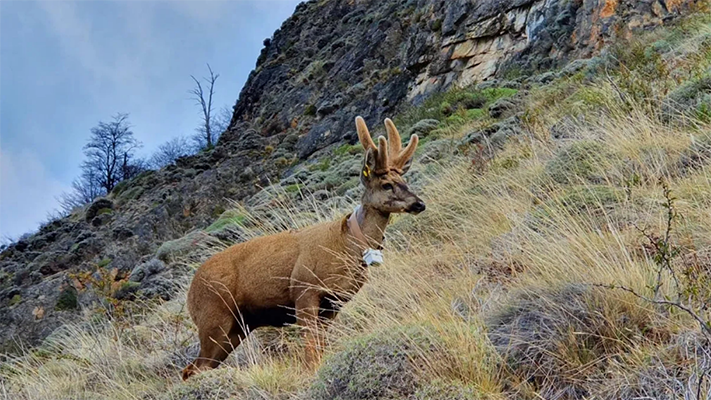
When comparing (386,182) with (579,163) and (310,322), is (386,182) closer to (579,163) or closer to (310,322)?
(310,322)

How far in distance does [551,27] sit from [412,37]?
7.84 meters

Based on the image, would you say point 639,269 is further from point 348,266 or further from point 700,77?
point 700,77

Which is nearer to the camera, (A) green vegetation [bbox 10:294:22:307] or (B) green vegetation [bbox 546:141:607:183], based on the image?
(B) green vegetation [bbox 546:141:607:183]

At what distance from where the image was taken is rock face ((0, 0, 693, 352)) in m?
14.1

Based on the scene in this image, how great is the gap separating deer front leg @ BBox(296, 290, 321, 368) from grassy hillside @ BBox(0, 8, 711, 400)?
104 mm

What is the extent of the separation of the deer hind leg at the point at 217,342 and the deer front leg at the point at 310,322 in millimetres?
507

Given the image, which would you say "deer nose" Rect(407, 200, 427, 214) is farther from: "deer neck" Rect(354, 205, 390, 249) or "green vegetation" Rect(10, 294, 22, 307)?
"green vegetation" Rect(10, 294, 22, 307)

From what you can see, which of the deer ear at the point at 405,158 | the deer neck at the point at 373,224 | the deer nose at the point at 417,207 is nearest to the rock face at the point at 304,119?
the deer neck at the point at 373,224

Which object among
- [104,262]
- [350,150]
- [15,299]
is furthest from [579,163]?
[15,299]

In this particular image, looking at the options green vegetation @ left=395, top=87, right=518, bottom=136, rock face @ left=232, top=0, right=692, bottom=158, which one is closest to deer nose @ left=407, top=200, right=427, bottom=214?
green vegetation @ left=395, top=87, right=518, bottom=136

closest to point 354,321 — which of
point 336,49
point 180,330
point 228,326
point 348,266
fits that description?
point 348,266

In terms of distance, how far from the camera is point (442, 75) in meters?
20.5

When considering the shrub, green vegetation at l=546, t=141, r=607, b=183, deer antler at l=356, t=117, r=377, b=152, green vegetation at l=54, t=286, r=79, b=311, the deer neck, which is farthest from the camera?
green vegetation at l=54, t=286, r=79, b=311

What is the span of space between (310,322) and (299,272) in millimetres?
341
